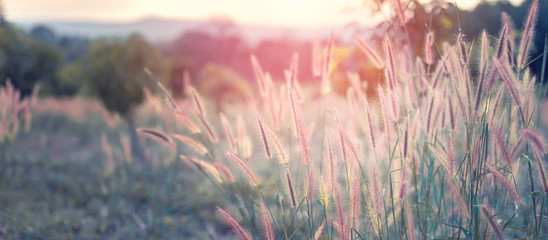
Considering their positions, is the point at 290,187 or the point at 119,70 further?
the point at 119,70

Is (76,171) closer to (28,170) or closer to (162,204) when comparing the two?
(28,170)

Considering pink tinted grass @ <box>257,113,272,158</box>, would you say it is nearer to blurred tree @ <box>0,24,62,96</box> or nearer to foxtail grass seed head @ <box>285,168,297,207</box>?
foxtail grass seed head @ <box>285,168,297,207</box>

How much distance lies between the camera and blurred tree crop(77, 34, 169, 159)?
539 cm

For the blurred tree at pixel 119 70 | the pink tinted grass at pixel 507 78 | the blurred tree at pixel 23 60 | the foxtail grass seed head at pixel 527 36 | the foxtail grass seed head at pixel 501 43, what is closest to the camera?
the pink tinted grass at pixel 507 78

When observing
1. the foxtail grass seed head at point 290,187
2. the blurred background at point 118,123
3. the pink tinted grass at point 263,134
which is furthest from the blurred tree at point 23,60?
the foxtail grass seed head at point 290,187

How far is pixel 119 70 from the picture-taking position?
539cm

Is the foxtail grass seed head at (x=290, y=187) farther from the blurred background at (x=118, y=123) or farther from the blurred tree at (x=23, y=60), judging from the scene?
the blurred tree at (x=23, y=60)

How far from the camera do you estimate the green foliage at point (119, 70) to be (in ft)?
17.7

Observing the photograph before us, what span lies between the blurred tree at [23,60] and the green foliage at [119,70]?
6.50ft

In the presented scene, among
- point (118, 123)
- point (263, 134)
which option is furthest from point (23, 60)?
point (263, 134)

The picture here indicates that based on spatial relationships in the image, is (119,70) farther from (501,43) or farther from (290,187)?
(501,43)

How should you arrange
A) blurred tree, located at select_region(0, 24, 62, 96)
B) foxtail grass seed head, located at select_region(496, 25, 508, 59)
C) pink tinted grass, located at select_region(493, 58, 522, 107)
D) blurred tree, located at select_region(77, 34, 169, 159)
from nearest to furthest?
pink tinted grass, located at select_region(493, 58, 522, 107), foxtail grass seed head, located at select_region(496, 25, 508, 59), blurred tree, located at select_region(77, 34, 169, 159), blurred tree, located at select_region(0, 24, 62, 96)

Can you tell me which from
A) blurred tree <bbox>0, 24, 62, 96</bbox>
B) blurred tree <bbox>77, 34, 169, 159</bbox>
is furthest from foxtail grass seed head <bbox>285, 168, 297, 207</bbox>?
blurred tree <bbox>0, 24, 62, 96</bbox>

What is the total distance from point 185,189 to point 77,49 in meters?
22.1
